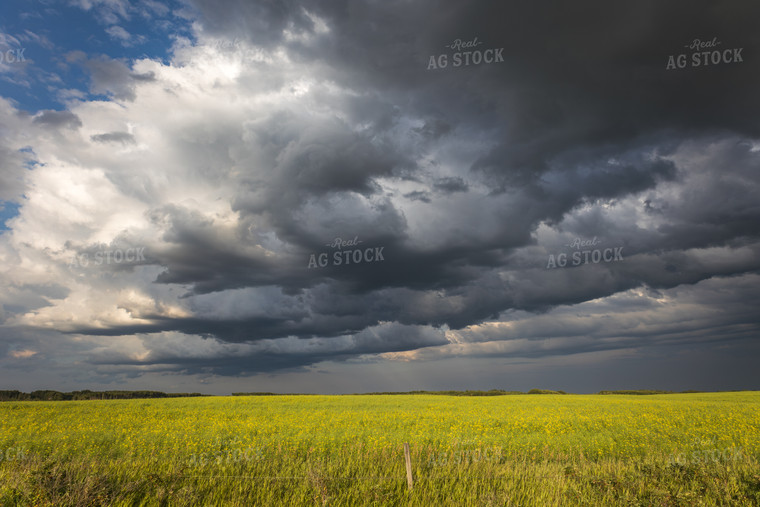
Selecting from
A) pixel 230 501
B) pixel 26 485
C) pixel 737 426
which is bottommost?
pixel 737 426

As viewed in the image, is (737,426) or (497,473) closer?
(497,473)

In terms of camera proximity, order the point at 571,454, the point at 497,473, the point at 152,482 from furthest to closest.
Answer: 1. the point at 571,454
2. the point at 497,473
3. the point at 152,482

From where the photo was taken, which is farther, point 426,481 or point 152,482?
point 426,481

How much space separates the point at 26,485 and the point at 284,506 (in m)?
5.47

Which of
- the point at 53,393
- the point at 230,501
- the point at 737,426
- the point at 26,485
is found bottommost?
the point at 53,393

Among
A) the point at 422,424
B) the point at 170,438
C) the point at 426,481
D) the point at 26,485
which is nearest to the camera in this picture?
the point at 26,485

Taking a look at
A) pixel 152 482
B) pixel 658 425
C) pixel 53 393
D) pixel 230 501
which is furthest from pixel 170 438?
pixel 53 393

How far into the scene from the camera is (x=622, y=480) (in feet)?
39.3

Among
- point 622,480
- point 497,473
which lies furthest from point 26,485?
point 622,480

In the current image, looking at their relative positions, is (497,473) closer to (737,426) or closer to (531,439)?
(531,439)

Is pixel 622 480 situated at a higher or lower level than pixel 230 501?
lower

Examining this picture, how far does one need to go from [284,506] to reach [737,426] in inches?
1093

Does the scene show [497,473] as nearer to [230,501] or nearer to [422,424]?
[230,501]

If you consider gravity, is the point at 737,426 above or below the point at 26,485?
below
